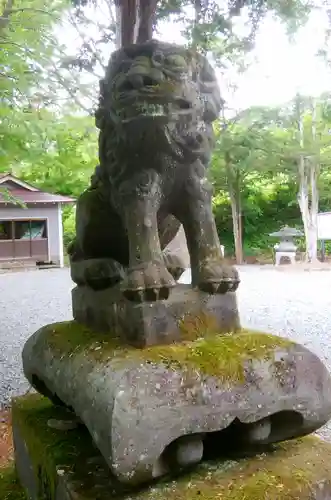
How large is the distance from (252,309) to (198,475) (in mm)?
5750

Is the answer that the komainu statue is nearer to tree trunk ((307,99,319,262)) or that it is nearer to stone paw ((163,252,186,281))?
stone paw ((163,252,186,281))

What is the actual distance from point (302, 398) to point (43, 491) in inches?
29.5

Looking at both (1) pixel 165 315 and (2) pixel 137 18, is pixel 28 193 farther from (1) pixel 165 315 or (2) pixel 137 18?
(1) pixel 165 315

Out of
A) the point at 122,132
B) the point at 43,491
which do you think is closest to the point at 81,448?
the point at 43,491

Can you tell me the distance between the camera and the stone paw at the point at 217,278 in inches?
49.6

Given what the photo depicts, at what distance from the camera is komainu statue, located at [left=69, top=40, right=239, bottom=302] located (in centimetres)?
119

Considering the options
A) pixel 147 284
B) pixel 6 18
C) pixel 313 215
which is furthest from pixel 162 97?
pixel 313 215

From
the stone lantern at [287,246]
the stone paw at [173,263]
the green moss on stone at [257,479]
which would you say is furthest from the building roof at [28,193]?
the green moss on stone at [257,479]

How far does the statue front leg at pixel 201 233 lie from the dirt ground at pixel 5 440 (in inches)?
63.5

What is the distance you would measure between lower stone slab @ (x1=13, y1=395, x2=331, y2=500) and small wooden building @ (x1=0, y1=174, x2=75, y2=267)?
1428cm

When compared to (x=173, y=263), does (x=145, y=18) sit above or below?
above

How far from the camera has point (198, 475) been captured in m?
1.09

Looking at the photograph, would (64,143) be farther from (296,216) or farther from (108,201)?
(296,216)

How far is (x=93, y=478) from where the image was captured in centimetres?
112
